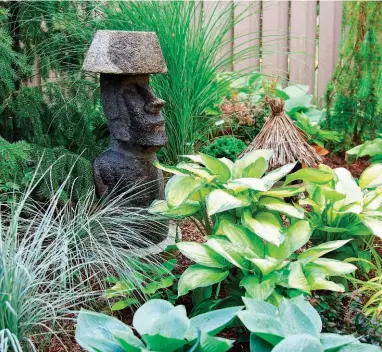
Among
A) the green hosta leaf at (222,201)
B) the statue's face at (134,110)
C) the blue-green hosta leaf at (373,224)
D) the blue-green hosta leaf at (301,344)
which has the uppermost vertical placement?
the statue's face at (134,110)

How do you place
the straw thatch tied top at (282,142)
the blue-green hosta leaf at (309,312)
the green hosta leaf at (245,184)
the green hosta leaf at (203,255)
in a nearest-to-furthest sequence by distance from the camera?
the blue-green hosta leaf at (309,312) < the green hosta leaf at (203,255) < the green hosta leaf at (245,184) < the straw thatch tied top at (282,142)

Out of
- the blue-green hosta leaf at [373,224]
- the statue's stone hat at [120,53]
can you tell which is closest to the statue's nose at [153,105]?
the statue's stone hat at [120,53]

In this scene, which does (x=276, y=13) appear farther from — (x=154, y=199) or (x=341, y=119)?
(x=154, y=199)

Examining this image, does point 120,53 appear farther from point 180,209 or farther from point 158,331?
point 158,331

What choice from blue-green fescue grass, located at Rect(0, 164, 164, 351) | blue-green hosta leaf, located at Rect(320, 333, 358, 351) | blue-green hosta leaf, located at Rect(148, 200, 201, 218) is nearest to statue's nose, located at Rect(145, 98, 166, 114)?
blue-green fescue grass, located at Rect(0, 164, 164, 351)

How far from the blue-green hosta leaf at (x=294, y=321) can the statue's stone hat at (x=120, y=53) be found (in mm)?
1595

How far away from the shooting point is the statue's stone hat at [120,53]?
129 inches

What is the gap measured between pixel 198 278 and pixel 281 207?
1.81ft

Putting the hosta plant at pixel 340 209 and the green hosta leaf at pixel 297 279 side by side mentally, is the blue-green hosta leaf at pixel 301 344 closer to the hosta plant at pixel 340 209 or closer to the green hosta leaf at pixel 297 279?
the green hosta leaf at pixel 297 279

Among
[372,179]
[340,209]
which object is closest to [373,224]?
[340,209]

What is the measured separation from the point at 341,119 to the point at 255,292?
3.22 meters

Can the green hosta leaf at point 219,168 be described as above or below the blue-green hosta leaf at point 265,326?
above

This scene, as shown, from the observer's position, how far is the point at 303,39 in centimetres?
665

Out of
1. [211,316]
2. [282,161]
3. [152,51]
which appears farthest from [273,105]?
[211,316]
